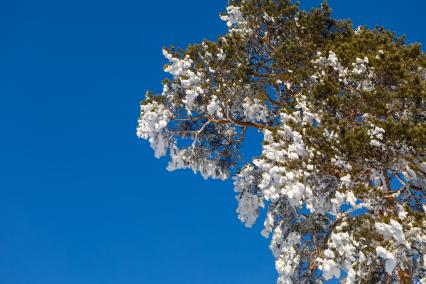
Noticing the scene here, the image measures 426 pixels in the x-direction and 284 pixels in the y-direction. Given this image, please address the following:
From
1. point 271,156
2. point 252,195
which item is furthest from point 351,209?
point 252,195

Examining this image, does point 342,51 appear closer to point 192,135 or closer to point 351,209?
point 351,209

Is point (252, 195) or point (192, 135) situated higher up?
point (192, 135)

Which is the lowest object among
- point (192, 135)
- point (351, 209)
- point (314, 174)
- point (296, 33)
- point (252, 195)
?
point (351, 209)

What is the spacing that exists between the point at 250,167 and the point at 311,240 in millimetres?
3241

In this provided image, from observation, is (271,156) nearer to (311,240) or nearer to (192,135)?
(311,240)

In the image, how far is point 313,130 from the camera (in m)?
13.1

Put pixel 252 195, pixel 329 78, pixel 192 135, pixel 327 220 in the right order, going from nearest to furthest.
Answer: pixel 329 78 < pixel 327 220 < pixel 252 195 < pixel 192 135

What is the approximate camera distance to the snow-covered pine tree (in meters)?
12.4

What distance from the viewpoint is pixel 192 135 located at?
1892cm

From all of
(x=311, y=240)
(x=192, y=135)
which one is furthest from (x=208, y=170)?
(x=311, y=240)

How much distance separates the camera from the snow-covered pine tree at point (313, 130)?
12438mm

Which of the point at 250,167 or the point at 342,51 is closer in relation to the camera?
the point at 342,51

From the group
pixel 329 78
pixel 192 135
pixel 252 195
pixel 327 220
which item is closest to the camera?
pixel 329 78

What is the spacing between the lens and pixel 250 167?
17484 mm
